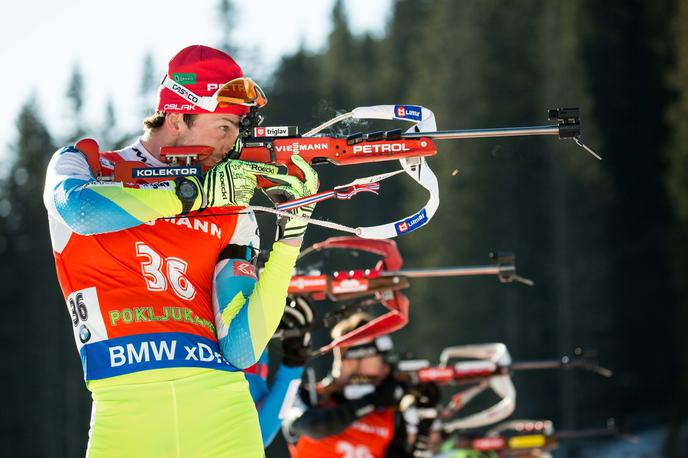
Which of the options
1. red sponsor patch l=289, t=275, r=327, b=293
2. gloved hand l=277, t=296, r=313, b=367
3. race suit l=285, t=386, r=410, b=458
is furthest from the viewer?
race suit l=285, t=386, r=410, b=458

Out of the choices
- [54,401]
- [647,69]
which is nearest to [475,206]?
[647,69]

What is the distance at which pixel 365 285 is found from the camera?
20.6 feet

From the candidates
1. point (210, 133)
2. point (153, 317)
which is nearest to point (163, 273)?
point (153, 317)

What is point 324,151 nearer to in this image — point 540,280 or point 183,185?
point 183,185

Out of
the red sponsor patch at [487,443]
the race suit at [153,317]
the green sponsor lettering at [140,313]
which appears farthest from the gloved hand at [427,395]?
the green sponsor lettering at [140,313]

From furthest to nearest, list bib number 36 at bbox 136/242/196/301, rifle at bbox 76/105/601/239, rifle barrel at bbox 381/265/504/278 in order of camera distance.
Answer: rifle barrel at bbox 381/265/504/278, rifle at bbox 76/105/601/239, bib number 36 at bbox 136/242/196/301

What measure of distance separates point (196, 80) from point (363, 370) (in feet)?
15.3

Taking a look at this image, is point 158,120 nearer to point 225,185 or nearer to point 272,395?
point 225,185

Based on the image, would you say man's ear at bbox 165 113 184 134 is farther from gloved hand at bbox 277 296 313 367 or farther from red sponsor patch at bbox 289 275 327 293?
red sponsor patch at bbox 289 275 327 293

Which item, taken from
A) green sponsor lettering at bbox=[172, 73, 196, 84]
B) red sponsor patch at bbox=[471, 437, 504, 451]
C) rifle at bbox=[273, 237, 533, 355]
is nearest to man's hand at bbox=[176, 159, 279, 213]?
green sponsor lettering at bbox=[172, 73, 196, 84]

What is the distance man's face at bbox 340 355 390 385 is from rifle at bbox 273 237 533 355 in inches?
69.6

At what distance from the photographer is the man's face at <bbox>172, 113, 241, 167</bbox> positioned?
13.4ft

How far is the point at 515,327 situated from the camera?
1480 inches

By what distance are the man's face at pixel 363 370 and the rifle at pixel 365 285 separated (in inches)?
69.6
